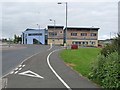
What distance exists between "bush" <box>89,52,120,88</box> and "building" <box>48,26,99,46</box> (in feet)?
348

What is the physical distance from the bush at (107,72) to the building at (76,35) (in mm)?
106017

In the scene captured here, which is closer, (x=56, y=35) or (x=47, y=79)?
(x=47, y=79)

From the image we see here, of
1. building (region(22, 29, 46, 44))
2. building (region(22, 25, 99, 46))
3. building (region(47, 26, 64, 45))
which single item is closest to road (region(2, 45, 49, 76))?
building (region(47, 26, 64, 45))

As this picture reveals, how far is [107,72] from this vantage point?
1185cm

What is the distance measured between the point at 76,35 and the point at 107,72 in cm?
11117

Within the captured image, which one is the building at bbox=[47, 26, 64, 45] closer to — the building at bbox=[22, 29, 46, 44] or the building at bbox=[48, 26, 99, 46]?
the building at bbox=[48, 26, 99, 46]

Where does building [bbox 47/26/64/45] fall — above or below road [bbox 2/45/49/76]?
above

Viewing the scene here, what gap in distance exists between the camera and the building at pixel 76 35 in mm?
120875

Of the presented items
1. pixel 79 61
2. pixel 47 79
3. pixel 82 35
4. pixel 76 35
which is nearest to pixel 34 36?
pixel 76 35

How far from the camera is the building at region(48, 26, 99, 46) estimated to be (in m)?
121

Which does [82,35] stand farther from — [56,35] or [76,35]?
[56,35]

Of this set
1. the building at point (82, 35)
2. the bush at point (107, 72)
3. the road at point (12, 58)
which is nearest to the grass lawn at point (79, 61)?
the bush at point (107, 72)

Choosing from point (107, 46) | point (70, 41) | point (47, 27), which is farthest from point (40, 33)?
point (107, 46)

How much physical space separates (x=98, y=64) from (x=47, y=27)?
4343 inches
